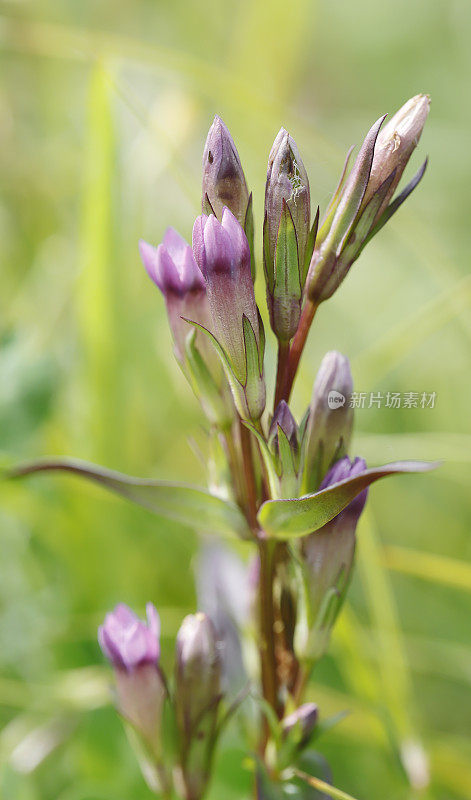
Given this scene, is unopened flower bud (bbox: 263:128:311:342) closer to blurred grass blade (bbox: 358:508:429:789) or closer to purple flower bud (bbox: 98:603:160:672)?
purple flower bud (bbox: 98:603:160:672)

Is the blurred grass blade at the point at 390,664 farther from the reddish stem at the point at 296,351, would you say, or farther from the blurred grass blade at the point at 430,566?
the reddish stem at the point at 296,351

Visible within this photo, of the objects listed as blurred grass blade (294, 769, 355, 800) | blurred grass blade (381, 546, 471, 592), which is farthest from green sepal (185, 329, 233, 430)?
blurred grass blade (381, 546, 471, 592)

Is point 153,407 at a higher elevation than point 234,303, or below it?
below

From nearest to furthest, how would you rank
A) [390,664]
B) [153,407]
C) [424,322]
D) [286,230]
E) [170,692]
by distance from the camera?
[286,230] < [170,692] < [390,664] < [424,322] < [153,407]

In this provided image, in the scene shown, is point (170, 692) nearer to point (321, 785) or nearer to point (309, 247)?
point (321, 785)

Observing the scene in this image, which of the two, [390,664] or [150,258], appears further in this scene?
[390,664]

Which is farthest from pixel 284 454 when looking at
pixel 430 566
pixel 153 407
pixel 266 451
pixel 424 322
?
pixel 153 407
